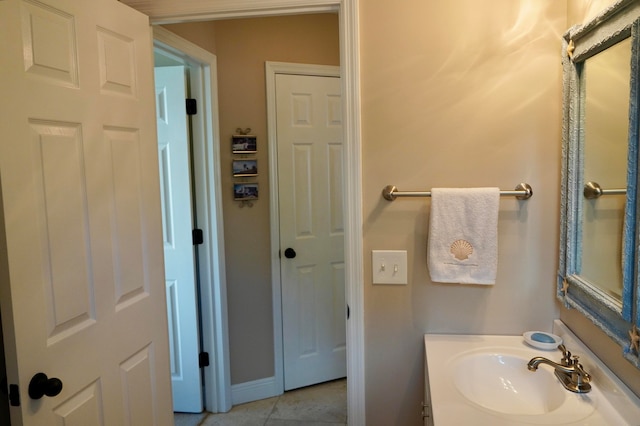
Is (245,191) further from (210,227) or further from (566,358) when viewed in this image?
(566,358)

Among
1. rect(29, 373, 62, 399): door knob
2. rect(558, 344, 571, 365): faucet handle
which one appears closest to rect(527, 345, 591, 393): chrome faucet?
rect(558, 344, 571, 365): faucet handle

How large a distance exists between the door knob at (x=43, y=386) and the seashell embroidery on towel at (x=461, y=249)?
1.23 metres

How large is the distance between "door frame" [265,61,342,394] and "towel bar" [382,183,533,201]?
4.11 ft

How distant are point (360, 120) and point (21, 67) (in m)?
0.99

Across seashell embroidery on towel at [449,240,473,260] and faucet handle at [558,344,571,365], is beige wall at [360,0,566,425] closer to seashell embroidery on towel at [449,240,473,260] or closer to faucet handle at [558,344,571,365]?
seashell embroidery on towel at [449,240,473,260]

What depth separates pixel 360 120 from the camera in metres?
1.53

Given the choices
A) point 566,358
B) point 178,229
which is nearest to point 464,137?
point 566,358

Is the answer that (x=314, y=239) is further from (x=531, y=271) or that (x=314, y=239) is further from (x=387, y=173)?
(x=531, y=271)

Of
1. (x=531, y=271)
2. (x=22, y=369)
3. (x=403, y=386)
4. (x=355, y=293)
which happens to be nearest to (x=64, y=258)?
(x=22, y=369)

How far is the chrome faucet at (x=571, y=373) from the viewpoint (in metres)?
1.18

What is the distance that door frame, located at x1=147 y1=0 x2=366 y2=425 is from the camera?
1.51 meters

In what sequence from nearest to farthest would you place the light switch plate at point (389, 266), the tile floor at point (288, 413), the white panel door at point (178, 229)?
the light switch plate at point (389, 266) < the white panel door at point (178, 229) < the tile floor at point (288, 413)

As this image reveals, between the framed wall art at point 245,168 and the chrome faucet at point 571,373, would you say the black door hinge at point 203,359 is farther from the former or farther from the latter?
the chrome faucet at point 571,373

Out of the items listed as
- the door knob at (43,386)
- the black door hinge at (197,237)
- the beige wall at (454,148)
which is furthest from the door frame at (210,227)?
the door knob at (43,386)
